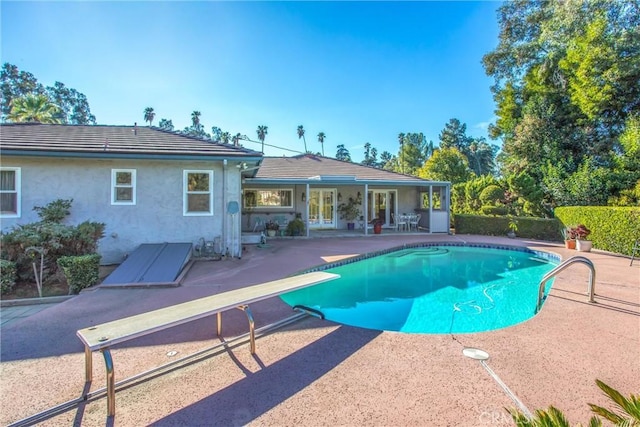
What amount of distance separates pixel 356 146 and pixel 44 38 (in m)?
Result: 52.8

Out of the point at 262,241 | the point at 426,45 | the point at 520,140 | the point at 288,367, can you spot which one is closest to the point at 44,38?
the point at 262,241

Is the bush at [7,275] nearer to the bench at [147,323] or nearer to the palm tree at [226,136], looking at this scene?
the bench at [147,323]

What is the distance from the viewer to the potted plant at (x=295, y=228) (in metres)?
14.5

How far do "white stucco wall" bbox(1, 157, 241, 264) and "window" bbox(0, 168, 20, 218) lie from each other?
5.9 inches

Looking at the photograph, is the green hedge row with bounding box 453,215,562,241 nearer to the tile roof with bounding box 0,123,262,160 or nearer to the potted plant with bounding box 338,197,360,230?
the potted plant with bounding box 338,197,360,230

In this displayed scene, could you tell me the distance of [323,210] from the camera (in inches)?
690

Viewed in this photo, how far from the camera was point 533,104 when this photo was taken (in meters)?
18.4

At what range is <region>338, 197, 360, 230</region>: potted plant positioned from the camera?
57.4 ft

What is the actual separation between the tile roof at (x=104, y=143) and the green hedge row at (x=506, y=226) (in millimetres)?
12271

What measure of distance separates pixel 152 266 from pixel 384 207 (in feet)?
45.5

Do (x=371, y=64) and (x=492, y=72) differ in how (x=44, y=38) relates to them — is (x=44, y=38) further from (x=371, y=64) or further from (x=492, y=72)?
(x=492, y=72)

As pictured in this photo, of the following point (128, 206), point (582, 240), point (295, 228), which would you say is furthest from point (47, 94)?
point (582, 240)

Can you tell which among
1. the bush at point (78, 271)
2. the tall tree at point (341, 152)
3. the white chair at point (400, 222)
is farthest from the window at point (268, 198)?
the tall tree at point (341, 152)

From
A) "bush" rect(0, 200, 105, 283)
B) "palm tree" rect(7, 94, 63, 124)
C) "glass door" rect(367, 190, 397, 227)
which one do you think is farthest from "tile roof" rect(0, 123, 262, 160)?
"palm tree" rect(7, 94, 63, 124)
